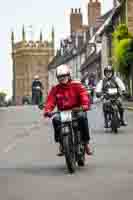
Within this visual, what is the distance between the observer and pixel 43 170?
15.0 meters

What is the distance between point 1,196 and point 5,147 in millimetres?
8949

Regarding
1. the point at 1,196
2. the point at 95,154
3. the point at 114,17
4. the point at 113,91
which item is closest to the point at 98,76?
the point at 114,17

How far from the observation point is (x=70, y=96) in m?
14.9

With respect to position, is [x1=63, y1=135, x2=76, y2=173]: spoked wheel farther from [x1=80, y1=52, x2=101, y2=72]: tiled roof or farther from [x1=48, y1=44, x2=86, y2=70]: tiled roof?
[x1=48, y1=44, x2=86, y2=70]: tiled roof

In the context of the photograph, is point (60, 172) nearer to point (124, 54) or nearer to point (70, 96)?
point (70, 96)

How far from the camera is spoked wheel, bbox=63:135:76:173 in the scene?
561 inches

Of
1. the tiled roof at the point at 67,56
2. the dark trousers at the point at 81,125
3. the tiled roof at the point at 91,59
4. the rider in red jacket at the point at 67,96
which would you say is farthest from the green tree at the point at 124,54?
the rider in red jacket at the point at 67,96

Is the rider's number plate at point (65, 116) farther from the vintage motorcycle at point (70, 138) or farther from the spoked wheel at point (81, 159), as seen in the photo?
the spoked wheel at point (81, 159)

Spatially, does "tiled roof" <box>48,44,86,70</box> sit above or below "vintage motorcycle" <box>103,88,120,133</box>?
above

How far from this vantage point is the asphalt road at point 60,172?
11.9 meters

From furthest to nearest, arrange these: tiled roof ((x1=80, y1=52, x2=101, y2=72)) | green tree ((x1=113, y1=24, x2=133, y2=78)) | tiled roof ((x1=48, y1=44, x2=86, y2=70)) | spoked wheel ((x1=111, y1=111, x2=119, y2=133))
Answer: tiled roof ((x1=48, y1=44, x2=86, y2=70)) → tiled roof ((x1=80, y1=52, x2=101, y2=72)) → green tree ((x1=113, y1=24, x2=133, y2=78)) → spoked wheel ((x1=111, y1=111, x2=119, y2=133))

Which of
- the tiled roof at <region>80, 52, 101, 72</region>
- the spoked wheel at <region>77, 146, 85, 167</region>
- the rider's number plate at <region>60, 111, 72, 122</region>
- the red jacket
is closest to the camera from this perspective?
the rider's number plate at <region>60, 111, 72, 122</region>

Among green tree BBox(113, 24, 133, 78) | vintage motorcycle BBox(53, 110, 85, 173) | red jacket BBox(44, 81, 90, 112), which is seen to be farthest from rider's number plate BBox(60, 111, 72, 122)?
green tree BBox(113, 24, 133, 78)

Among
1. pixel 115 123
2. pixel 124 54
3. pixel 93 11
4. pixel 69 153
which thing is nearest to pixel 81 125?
pixel 69 153
